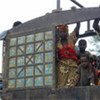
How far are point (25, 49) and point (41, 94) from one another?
94 centimetres

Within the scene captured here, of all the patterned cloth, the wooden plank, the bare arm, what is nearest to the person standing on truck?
the patterned cloth

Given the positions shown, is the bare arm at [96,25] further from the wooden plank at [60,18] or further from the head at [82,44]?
the head at [82,44]

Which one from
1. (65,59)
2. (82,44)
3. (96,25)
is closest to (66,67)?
(65,59)

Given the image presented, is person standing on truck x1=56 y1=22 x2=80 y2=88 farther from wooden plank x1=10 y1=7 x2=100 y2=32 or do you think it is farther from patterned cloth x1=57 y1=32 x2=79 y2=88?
wooden plank x1=10 y1=7 x2=100 y2=32

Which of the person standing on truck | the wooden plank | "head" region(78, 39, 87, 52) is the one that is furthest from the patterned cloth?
the wooden plank

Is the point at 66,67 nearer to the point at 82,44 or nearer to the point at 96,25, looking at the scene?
the point at 82,44

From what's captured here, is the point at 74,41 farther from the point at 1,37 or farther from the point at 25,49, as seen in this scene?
the point at 1,37

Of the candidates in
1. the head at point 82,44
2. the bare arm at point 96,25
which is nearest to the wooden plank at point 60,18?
the bare arm at point 96,25

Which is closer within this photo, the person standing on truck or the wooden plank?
the wooden plank

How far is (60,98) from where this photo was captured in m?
6.94

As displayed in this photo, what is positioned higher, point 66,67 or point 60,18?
point 60,18

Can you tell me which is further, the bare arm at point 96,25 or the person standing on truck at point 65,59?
the person standing on truck at point 65,59

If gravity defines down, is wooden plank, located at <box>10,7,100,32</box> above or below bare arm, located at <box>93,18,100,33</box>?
above

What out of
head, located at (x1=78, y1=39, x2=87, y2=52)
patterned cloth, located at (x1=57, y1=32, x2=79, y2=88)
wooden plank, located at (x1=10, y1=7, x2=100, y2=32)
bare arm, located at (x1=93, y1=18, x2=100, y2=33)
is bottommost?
patterned cloth, located at (x1=57, y1=32, x2=79, y2=88)
